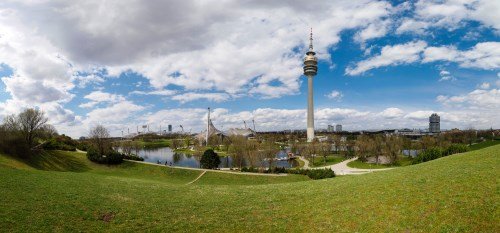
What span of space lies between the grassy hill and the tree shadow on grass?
36952 millimetres

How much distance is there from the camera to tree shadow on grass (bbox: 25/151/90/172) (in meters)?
60.1

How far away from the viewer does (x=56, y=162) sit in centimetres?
6525

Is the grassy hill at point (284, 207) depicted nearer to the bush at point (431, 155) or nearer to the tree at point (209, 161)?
the bush at point (431, 155)

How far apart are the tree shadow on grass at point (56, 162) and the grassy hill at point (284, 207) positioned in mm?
36952

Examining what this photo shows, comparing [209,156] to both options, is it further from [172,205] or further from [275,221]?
[275,221]

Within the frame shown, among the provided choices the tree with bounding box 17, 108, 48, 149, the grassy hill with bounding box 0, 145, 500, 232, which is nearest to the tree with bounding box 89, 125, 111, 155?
the tree with bounding box 17, 108, 48, 149

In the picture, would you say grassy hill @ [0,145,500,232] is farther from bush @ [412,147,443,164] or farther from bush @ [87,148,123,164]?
bush @ [87,148,123,164]

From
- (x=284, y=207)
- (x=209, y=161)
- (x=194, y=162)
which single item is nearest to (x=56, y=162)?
(x=209, y=161)

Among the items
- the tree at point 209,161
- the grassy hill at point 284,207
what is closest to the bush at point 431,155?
the grassy hill at point 284,207

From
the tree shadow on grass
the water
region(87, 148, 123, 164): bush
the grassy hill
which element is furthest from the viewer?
the water

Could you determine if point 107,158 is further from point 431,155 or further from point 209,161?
point 431,155

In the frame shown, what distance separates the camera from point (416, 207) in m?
18.0

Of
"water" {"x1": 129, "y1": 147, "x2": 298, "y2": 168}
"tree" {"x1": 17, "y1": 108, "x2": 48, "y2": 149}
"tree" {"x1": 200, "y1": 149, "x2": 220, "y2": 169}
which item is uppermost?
"tree" {"x1": 17, "y1": 108, "x2": 48, "y2": 149}

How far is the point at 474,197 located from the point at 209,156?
5781 cm
